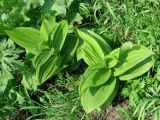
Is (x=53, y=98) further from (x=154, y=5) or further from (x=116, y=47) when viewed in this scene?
(x=154, y=5)

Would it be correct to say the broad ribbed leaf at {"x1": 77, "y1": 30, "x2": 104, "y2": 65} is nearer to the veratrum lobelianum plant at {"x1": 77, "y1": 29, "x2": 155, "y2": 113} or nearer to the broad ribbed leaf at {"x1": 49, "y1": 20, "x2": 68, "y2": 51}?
the veratrum lobelianum plant at {"x1": 77, "y1": 29, "x2": 155, "y2": 113}

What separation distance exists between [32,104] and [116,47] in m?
0.86

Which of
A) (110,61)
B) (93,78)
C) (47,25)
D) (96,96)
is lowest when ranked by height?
(96,96)

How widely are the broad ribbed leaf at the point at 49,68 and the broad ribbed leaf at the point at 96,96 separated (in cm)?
40

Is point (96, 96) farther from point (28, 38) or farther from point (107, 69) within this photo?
point (28, 38)

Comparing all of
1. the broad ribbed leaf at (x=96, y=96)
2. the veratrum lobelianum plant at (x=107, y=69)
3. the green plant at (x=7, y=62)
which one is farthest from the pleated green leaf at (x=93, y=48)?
the green plant at (x=7, y=62)

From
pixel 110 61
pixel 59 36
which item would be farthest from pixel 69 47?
A: pixel 110 61

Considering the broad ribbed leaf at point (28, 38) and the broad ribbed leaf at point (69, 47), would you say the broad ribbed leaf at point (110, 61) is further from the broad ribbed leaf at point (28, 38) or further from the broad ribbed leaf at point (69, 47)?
the broad ribbed leaf at point (28, 38)

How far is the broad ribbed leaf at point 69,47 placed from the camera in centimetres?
367

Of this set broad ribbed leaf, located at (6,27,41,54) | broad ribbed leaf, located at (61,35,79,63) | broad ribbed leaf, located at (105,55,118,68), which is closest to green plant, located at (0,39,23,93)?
broad ribbed leaf, located at (6,27,41,54)

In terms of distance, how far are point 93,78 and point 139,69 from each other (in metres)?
0.37

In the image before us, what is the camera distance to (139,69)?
3.40m

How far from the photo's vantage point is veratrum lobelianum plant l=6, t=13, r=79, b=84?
3.52 meters

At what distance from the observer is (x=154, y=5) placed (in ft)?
11.6
